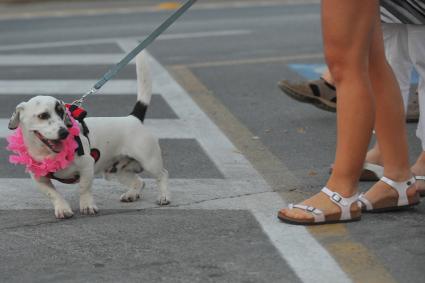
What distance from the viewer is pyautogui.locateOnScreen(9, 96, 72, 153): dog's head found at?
511cm

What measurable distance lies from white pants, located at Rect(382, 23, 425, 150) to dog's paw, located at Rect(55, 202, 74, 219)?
199 cm

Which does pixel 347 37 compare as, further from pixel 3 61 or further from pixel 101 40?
pixel 101 40

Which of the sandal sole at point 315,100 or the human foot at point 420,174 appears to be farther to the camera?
the sandal sole at point 315,100

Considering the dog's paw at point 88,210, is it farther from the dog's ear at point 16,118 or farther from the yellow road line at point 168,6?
the yellow road line at point 168,6

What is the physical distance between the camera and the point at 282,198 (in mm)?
5617

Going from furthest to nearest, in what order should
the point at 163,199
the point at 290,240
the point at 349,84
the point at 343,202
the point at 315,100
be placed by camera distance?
the point at 315,100
the point at 163,199
the point at 343,202
the point at 349,84
the point at 290,240

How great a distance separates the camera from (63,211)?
5.23 metres

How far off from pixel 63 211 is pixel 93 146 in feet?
1.29

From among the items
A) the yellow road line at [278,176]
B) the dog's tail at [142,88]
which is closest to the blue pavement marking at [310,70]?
the yellow road line at [278,176]

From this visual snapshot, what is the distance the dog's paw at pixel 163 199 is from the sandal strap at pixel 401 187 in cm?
110

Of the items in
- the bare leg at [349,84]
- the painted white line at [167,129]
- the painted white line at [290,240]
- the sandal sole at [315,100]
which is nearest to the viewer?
the painted white line at [290,240]

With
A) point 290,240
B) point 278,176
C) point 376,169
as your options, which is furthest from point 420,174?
point 290,240

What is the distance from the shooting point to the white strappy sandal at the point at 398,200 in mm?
5281

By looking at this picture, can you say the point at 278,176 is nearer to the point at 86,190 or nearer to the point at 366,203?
the point at 366,203
